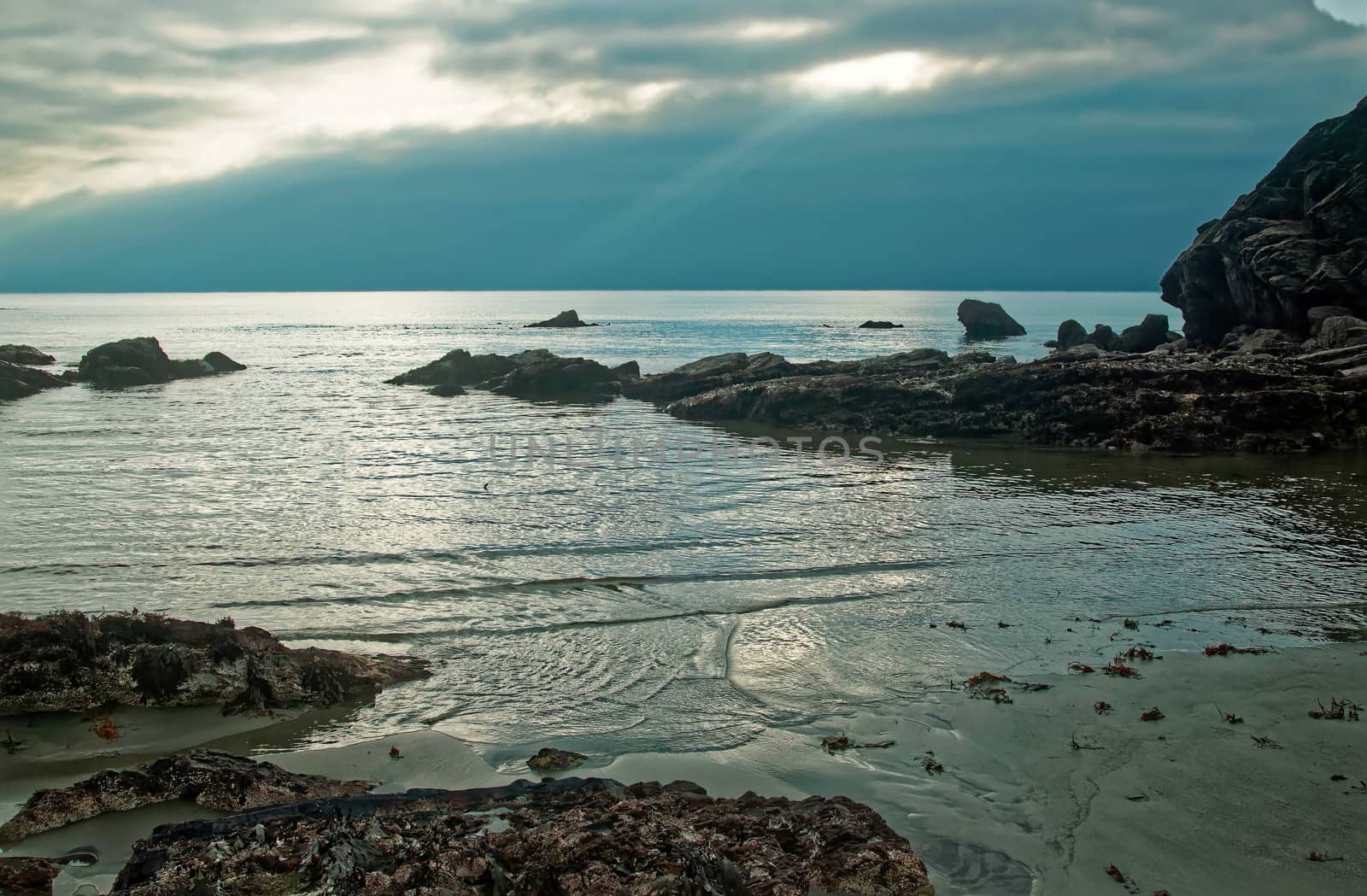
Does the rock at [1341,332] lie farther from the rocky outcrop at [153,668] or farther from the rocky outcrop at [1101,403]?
the rocky outcrop at [153,668]

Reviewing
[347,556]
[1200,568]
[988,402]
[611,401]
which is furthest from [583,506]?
[611,401]

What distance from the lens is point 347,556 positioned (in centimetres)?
1561

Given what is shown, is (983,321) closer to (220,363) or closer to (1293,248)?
(1293,248)

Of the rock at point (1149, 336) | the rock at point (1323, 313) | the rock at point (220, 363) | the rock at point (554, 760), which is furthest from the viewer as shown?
the rock at point (1149, 336)

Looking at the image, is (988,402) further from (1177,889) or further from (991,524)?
(1177,889)

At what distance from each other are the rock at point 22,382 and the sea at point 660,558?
17.2 metres

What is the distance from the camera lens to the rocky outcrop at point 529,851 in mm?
5602

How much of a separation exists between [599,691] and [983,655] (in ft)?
14.9

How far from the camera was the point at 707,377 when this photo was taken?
150 feet

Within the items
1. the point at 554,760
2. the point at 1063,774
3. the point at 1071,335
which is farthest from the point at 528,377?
the point at 1071,335

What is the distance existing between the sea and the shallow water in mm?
63

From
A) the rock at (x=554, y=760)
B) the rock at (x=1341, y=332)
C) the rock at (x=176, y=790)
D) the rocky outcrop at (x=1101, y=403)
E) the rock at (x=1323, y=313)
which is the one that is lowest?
the rock at (x=554, y=760)

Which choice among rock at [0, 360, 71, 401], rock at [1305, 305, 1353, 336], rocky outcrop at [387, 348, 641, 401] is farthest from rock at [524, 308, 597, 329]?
rock at [1305, 305, 1353, 336]

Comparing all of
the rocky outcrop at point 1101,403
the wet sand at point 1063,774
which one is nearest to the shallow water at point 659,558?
the wet sand at point 1063,774
